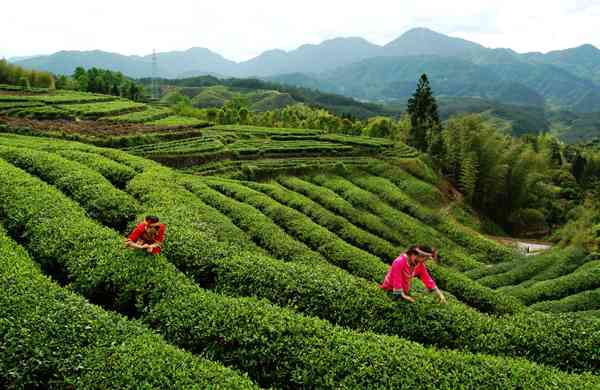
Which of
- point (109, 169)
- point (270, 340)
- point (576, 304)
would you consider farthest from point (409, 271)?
point (109, 169)

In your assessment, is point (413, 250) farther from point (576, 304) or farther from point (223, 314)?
point (576, 304)

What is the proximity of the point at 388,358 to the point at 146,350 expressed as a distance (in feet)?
14.9

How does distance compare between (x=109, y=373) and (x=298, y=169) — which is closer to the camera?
(x=109, y=373)

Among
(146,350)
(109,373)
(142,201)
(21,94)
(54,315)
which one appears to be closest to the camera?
(109,373)

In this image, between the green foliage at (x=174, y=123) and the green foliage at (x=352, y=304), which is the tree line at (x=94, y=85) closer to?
the green foliage at (x=174, y=123)

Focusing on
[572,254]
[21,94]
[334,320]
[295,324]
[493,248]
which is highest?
[21,94]

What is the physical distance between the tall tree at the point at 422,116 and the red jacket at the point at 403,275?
51976mm

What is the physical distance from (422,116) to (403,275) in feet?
183

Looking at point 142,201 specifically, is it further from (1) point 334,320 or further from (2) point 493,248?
(2) point 493,248

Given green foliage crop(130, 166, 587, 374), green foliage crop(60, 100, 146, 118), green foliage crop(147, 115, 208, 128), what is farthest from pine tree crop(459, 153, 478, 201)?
green foliage crop(60, 100, 146, 118)

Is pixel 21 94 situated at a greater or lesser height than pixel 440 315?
greater

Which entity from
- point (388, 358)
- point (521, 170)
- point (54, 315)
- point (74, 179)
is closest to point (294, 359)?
point (388, 358)

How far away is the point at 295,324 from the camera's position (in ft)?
26.2

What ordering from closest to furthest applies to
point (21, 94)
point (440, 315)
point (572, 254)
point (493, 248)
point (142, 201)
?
point (440, 315), point (142, 201), point (572, 254), point (493, 248), point (21, 94)
